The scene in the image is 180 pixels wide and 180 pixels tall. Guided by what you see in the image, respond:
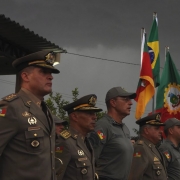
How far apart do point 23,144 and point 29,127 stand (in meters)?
0.16

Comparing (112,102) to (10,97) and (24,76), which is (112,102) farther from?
(10,97)

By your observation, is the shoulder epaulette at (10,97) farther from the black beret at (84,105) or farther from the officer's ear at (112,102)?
the officer's ear at (112,102)

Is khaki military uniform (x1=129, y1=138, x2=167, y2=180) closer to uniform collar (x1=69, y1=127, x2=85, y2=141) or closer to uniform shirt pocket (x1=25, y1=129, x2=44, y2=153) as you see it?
uniform collar (x1=69, y1=127, x2=85, y2=141)

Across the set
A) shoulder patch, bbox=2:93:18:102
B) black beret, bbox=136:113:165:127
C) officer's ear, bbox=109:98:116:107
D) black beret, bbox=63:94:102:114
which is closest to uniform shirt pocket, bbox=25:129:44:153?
shoulder patch, bbox=2:93:18:102

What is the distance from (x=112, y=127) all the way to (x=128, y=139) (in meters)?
0.29

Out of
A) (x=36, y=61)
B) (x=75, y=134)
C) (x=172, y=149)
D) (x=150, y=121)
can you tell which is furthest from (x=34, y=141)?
(x=172, y=149)

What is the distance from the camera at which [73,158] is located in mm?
6301

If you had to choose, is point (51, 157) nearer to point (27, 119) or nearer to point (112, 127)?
point (27, 119)

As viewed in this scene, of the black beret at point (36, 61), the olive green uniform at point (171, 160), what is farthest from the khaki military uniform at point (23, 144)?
the olive green uniform at point (171, 160)

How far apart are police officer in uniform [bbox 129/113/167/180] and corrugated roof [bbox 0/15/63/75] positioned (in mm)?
4897

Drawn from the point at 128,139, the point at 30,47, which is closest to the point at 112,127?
the point at 128,139

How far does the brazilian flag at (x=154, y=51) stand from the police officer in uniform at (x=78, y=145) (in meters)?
7.32

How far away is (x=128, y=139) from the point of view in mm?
7516

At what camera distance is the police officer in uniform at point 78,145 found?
6238 mm
